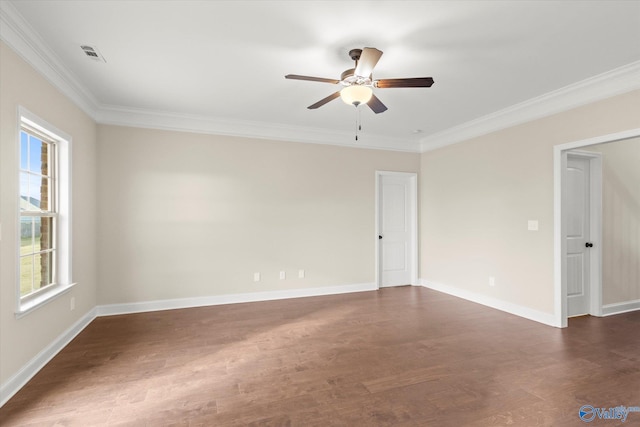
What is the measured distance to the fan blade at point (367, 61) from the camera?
7.80ft

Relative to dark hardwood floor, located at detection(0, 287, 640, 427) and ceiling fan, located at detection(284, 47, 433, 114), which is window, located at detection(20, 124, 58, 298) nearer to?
dark hardwood floor, located at detection(0, 287, 640, 427)

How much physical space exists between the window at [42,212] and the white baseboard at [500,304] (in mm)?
5265

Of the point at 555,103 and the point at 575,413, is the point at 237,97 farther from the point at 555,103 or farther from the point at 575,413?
the point at 575,413

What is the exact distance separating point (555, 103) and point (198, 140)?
4.68 metres

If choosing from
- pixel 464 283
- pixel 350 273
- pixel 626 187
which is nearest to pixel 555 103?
pixel 626 187

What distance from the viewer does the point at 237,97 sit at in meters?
3.80

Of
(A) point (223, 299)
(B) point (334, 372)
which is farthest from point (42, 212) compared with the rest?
(B) point (334, 372)

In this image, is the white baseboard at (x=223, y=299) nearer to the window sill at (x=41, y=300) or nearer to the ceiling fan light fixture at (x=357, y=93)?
the window sill at (x=41, y=300)

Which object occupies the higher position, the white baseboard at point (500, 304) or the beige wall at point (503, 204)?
the beige wall at point (503, 204)

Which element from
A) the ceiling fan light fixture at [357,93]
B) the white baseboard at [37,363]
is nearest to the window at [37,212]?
the white baseboard at [37,363]

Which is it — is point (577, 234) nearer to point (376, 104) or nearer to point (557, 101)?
point (557, 101)

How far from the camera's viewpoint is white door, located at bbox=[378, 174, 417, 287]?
5.76 m

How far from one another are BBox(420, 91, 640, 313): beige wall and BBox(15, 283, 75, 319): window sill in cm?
526

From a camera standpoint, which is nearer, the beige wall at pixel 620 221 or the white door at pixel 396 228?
the beige wall at pixel 620 221
